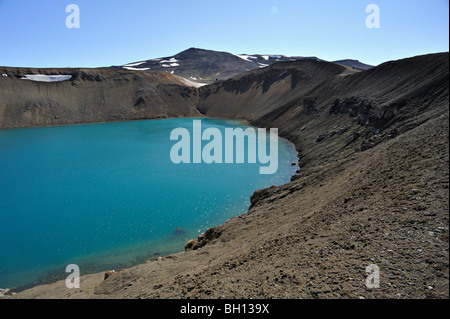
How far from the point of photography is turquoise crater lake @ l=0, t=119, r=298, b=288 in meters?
12.6

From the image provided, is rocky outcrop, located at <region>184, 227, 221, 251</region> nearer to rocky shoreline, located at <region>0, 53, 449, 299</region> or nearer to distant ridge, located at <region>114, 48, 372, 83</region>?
rocky shoreline, located at <region>0, 53, 449, 299</region>

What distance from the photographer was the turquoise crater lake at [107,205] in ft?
41.4

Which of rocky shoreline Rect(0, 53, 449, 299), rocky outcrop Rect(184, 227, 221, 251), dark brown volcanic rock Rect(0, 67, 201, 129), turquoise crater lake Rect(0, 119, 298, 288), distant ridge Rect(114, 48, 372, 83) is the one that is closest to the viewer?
rocky shoreline Rect(0, 53, 449, 299)

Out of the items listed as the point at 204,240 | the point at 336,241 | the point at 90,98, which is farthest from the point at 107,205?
the point at 90,98

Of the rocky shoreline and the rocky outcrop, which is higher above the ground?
the rocky shoreline

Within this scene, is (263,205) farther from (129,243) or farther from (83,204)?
(83,204)

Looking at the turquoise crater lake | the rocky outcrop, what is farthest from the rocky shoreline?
the turquoise crater lake

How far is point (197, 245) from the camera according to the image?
1201cm

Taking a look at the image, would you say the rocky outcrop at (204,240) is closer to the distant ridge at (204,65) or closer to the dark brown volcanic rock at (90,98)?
the dark brown volcanic rock at (90,98)

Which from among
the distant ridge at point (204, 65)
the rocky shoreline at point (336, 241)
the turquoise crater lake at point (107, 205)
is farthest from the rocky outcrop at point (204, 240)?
the distant ridge at point (204, 65)

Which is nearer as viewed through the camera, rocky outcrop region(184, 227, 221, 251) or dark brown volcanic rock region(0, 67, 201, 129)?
rocky outcrop region(184, 227, 221, 251)
